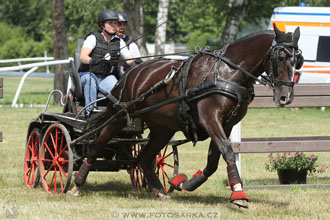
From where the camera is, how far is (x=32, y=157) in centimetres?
958

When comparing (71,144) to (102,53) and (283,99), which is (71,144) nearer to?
(102,53)

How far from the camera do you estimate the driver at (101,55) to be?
29.1 feet

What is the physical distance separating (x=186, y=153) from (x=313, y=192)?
5066 millimetres

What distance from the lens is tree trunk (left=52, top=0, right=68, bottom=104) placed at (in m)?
22.1

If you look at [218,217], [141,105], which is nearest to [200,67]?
[141,105]

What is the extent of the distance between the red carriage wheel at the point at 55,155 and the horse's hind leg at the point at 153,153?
93 cm

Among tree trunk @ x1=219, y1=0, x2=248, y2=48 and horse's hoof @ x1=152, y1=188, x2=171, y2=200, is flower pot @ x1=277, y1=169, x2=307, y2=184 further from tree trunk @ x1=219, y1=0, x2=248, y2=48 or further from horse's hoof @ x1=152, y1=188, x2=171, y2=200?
tree trunk @ x1=219, y1=0, x2=248, y2=48

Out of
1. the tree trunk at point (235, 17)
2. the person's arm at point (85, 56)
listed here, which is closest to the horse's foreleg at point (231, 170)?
the person's arm at point (85, 56)

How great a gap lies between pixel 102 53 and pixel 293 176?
315cm

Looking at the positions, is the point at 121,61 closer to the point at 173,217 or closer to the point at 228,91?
the point at 228,91

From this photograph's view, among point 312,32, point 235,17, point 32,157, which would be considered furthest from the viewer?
point 235,17

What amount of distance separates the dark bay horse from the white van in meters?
14.7

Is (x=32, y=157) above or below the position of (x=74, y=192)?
above

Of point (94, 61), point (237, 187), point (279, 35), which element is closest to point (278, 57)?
point (279, 35)
